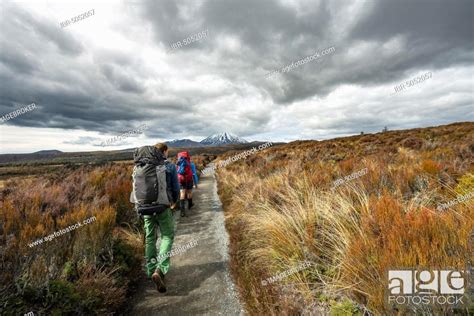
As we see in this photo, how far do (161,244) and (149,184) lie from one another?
1066mm

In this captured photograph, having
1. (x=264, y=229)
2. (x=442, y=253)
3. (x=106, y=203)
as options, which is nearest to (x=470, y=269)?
(x=442, y=253)

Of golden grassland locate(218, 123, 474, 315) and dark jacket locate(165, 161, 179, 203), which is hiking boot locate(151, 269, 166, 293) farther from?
dark jacket locate(165, 161, 179, 203)

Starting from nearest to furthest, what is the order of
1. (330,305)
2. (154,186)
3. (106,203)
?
(330,305), (154,186), (106,203)

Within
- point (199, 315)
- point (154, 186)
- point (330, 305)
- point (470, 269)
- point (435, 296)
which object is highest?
point (154, 186)

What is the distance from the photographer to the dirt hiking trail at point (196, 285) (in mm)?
2952

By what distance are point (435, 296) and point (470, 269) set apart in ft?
1.11

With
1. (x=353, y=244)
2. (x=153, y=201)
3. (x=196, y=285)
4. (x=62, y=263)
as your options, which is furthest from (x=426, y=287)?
(x=62, y=263)

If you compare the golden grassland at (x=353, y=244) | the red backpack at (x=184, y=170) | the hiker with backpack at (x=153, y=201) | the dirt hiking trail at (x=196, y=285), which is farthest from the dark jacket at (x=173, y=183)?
the red backpack at (x=184, y=170)

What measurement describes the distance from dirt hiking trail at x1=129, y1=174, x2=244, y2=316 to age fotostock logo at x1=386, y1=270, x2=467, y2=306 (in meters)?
1.87

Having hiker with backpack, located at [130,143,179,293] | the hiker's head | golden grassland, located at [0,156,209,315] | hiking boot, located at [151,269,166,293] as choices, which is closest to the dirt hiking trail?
hiking boot, located at [151,269,166,293]

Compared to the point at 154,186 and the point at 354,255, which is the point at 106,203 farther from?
the point at 354,255

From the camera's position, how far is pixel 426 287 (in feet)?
5.58

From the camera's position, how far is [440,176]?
14.5ft

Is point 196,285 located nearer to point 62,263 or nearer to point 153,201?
point 153,201
